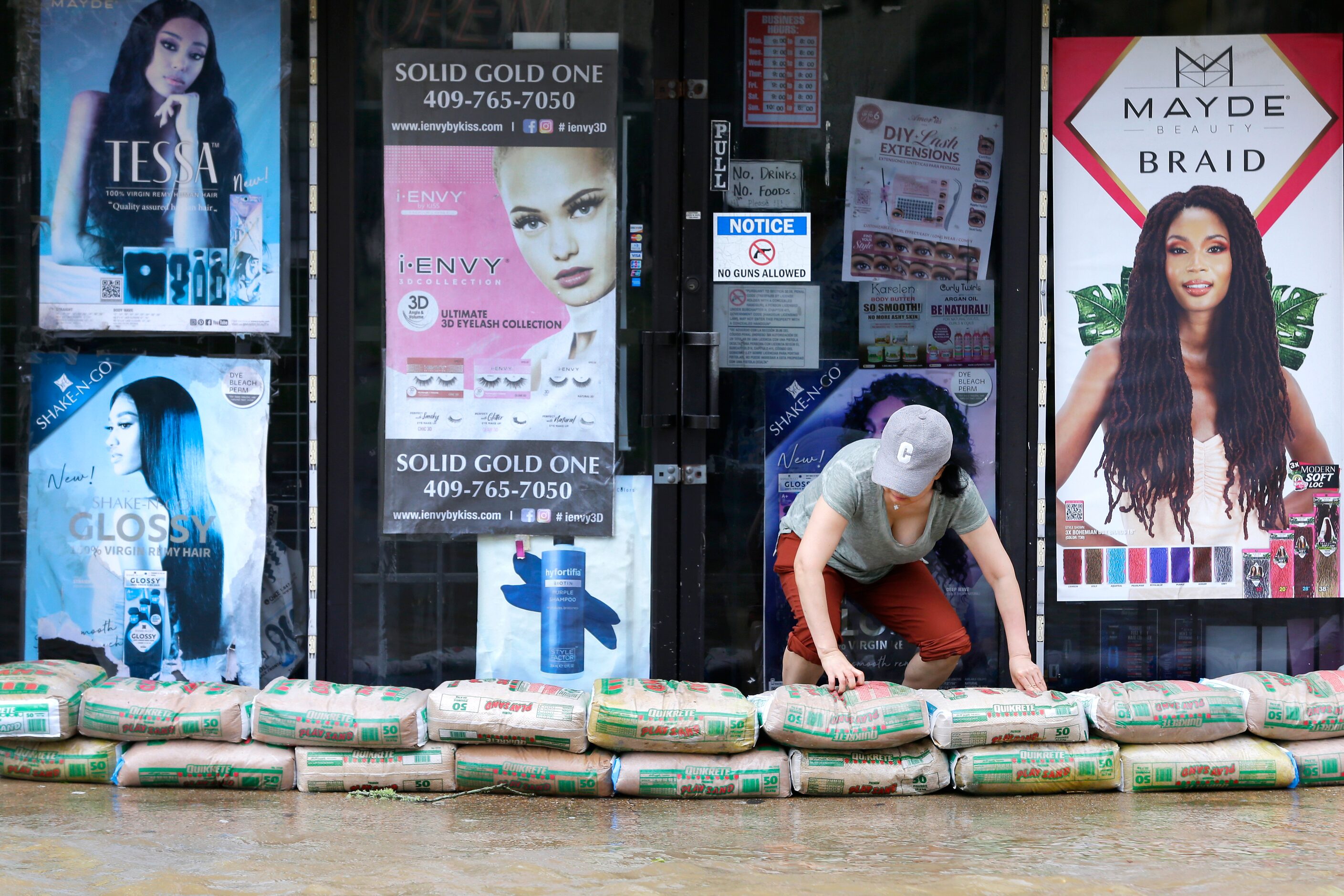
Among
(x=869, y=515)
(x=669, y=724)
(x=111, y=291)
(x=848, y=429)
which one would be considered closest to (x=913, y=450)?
(x=869, y=515)

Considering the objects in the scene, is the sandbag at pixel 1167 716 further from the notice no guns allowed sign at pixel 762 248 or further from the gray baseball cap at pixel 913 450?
the notice no guns allowed sign at pixel 762 248

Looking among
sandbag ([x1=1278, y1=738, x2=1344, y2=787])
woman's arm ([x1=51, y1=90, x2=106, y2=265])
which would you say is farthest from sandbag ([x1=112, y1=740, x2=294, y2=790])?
sandbag ([x1=1278, y1=738, x2=1344, y2=787])

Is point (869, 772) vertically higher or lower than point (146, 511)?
lower

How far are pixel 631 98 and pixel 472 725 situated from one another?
2.45m

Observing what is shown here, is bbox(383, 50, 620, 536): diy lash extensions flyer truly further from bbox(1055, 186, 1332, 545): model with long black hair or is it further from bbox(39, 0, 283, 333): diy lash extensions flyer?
bbox(1055, 186, 1332, 545): model with long black hair

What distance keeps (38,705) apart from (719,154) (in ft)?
10.4

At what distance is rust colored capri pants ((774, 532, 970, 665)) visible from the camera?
4.22m

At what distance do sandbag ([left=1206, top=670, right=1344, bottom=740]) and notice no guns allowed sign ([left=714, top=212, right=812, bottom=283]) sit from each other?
7.35ft

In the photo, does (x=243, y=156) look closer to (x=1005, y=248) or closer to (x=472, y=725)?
(x=472, y=725)

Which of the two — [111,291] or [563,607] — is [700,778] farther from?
[111,291]

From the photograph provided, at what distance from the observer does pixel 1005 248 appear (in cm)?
454

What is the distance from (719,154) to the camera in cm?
450

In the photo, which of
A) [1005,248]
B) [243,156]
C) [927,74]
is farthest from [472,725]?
[927,74]

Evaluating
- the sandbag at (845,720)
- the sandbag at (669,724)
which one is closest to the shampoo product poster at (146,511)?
the sandbag at (669,724)
